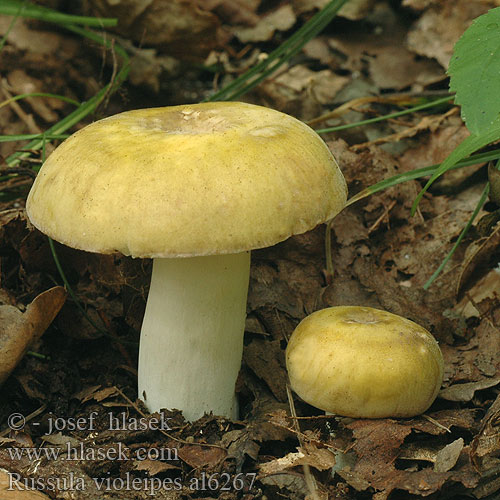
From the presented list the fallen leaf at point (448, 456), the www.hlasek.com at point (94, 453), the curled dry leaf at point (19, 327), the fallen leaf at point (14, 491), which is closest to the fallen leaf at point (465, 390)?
the fallen leaf at point (448, 456)

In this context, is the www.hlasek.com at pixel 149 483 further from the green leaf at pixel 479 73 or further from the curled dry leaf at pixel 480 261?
the curled dry leaf at pixel 480 261

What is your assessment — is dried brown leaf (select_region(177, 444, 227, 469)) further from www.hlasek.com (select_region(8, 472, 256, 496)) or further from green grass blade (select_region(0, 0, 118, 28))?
green grass blade (select_region(0, 0, 118, 28))

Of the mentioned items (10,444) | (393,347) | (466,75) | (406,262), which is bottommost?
(10,444)

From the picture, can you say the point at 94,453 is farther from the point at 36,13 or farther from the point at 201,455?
the point at 36,13

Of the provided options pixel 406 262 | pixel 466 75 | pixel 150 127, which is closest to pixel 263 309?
pixel 406 262

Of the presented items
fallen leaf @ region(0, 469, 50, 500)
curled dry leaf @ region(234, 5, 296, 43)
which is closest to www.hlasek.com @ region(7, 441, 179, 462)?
fallen leaf @ region(0, 469, 50, 500)

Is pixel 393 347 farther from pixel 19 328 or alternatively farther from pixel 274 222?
pixel 19 328
